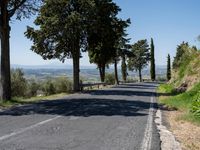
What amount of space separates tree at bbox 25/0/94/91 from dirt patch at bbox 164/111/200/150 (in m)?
26.3

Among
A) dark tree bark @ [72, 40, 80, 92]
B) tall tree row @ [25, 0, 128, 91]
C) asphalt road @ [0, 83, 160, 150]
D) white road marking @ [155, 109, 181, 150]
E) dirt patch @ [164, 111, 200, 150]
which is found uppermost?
tall tree row @ [25, 0, 128, 91]

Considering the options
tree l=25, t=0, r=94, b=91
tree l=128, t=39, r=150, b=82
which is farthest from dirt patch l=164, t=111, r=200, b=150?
tree l=128, t=39, r=150, b=82

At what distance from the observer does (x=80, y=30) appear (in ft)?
142

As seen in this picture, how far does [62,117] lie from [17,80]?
148 ft

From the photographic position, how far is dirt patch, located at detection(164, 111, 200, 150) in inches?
Result: 451

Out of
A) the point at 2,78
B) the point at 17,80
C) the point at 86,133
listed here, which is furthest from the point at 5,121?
the point at 17,80

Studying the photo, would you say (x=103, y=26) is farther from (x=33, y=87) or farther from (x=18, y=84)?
(x=33, y=87)

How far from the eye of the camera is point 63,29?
143 feet

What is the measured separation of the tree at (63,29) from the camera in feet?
142

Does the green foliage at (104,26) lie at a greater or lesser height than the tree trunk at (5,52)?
greater

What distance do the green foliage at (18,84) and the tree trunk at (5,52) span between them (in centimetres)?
3167

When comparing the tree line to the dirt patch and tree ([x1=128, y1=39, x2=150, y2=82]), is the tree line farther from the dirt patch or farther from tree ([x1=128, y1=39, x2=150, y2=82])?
tree ([x1=128, y1=39, x2=150, y2=82])

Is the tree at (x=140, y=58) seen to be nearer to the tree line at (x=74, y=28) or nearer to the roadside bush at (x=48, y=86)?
the roadside bush at (x=48, y=86)

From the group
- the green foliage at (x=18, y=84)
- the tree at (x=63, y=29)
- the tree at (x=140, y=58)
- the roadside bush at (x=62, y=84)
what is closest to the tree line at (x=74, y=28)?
the tree at (x=63, y=29)
